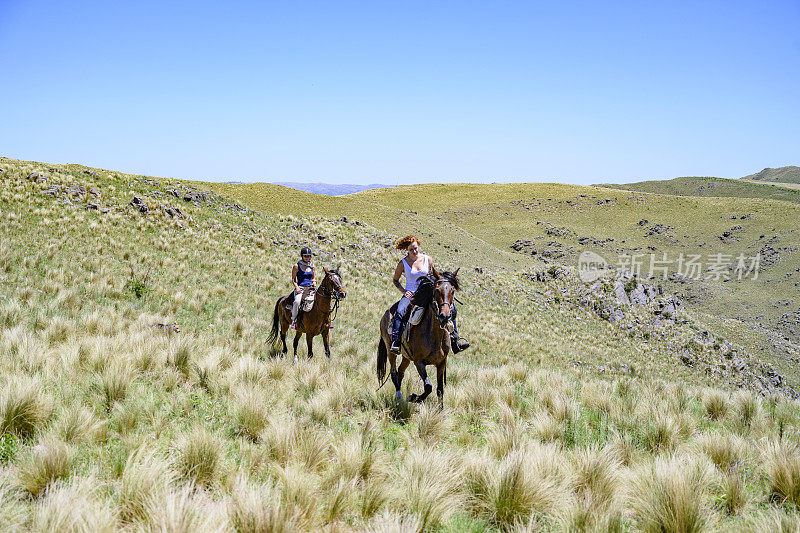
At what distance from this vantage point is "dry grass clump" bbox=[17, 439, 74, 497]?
3.48 m

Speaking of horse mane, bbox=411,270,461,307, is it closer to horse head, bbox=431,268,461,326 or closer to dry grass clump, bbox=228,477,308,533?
horse head, bbox=431,268,461,326

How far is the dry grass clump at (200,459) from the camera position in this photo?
401cm

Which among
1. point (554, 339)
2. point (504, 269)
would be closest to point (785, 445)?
point (554, 339)

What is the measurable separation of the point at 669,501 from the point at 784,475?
1.82 m

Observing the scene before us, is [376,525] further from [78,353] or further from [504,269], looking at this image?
[504,269]

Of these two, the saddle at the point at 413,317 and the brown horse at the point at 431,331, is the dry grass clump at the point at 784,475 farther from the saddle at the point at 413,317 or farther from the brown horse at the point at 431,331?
the saddle at the point at 413,317

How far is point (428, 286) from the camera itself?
7293mm

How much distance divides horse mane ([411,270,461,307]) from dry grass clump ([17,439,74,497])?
5122mm

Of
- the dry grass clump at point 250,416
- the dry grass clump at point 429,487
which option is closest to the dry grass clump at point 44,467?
the dry grass clump at point 250,416

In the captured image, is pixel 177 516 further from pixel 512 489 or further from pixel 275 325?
pixel 275 325

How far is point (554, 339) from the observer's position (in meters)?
29.6

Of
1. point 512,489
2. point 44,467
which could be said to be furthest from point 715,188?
point 44,467

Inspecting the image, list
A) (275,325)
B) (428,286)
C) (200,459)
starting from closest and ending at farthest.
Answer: (200,459) < (428,286) < (275,325)

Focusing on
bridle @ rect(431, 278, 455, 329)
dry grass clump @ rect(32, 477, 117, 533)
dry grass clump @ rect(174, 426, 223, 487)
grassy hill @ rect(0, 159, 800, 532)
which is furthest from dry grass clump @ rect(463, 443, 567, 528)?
dry grass clump @ rect(32, 477, 117, 533)
